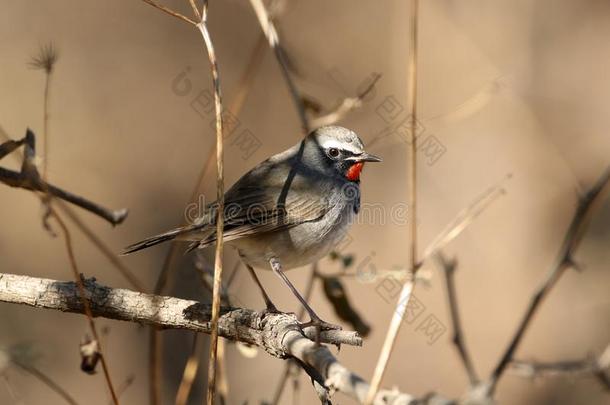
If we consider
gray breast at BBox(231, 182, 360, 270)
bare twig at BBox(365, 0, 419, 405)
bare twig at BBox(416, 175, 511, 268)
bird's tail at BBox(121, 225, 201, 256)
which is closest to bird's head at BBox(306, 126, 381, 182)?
gray breast at BBox(231, 182, 360, 270)

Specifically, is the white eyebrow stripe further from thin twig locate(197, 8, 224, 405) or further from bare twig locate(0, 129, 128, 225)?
thin twig locate(197, 8, 224, 405)

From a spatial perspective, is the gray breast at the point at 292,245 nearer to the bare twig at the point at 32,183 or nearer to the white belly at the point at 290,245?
the white belly at the point at 290,245

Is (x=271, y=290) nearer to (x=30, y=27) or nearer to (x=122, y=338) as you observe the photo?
(x=122, y=338)

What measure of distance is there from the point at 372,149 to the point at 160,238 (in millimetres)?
3080

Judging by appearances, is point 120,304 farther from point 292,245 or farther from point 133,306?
point 292,245

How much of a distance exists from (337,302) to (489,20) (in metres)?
4.32

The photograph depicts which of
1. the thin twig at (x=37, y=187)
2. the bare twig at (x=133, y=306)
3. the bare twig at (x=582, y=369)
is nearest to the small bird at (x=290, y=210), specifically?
the thin twig at (x=37, y=187)

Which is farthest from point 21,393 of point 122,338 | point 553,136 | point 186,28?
point 553,136

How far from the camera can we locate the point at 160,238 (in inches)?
164

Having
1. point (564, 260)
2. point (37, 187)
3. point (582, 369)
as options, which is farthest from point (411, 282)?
point (37, 187)

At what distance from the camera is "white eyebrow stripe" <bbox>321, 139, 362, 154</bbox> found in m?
4.99

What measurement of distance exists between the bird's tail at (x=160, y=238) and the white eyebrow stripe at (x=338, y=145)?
1110 millimetres

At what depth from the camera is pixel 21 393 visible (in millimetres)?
5828

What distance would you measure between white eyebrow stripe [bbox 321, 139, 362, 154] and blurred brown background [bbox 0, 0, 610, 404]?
1.17 meters
